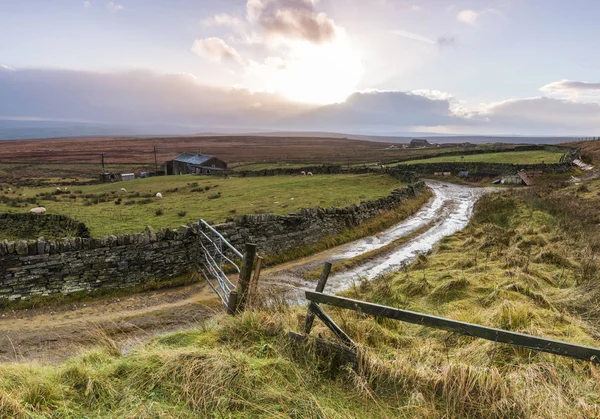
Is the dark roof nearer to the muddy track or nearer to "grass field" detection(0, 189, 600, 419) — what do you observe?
the muddy track

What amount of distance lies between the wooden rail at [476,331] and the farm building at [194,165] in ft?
207

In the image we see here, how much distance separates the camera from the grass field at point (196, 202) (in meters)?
21.1

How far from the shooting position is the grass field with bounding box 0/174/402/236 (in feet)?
69.2

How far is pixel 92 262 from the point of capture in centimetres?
1178

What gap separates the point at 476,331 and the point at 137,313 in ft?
Answer: 32.9

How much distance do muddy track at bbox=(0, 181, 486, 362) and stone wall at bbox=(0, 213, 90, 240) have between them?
9.54 m

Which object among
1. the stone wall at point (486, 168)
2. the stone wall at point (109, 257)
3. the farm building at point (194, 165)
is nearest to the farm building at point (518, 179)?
the stone wall at point (486, 168)

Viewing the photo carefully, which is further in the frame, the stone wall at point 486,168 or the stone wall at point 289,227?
the stone wall at point 486,168

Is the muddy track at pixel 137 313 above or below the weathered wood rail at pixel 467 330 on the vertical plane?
below

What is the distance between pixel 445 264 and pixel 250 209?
1450 cm

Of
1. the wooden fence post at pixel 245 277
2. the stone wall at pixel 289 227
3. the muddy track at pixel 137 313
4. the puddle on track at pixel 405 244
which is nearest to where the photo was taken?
the wooden fence post at pixel 245 277

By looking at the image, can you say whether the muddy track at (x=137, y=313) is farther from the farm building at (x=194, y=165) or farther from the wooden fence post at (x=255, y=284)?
the farm building at (x=194, y=165)

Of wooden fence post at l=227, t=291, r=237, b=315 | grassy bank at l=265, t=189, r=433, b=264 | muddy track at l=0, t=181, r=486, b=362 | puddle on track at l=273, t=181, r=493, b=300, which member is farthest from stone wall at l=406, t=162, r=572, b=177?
wooden fence post at l=227, t=291, r=237, b=315

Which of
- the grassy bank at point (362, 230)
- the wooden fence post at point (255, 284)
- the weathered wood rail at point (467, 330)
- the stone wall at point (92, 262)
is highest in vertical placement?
the weathered wood rail at point (467, 330)
